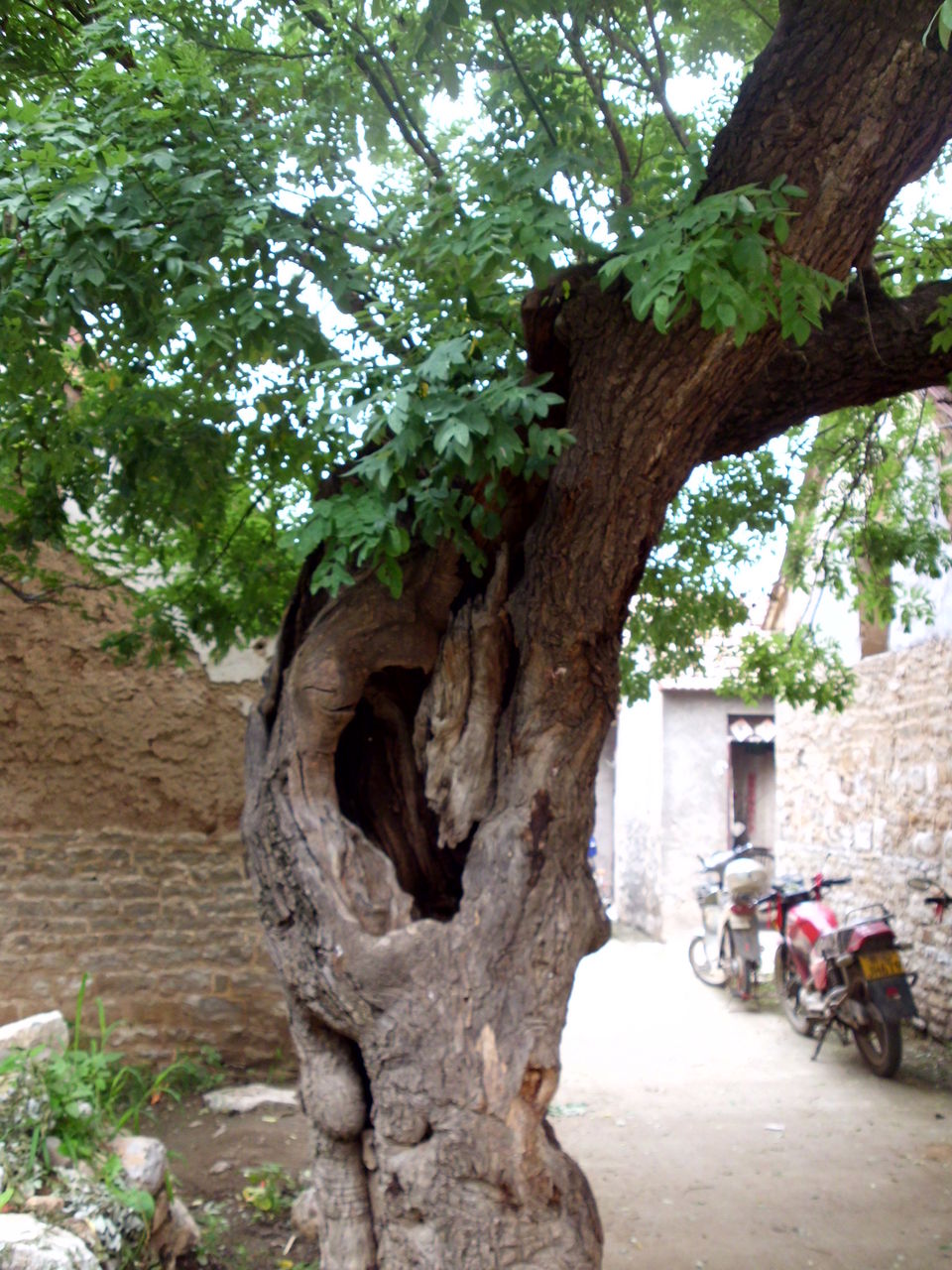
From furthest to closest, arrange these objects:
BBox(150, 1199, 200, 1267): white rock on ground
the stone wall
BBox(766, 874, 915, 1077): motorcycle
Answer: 1. the stone wall
2. BBox(766, 874, 915, 1077): motorcycle
3. BBox(150, 1199, 200, 1267): white rock on ground

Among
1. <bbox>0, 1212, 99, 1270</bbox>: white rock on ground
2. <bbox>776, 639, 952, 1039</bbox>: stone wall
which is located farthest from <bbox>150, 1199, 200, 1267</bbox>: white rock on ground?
<bbox>776, 639, 952, 1039</bbox>: stone wall

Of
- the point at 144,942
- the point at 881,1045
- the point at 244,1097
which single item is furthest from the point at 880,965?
the point at 144,942

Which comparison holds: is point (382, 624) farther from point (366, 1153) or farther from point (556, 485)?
point (366, 1153)

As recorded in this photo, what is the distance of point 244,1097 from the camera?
6.13m

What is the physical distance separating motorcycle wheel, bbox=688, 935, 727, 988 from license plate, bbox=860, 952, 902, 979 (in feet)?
11.3

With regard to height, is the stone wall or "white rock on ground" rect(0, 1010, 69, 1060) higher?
the stone wall

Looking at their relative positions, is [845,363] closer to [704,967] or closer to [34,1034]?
[34,1034]

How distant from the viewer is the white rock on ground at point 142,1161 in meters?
4.03

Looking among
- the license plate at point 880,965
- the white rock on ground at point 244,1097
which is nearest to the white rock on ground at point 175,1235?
the white rock on ground at point 244,1097

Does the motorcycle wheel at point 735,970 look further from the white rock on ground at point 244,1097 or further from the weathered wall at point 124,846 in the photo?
the white rock on ground at point 244,1097

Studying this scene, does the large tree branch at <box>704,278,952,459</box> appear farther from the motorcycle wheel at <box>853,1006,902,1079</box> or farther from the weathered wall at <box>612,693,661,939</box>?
the weathered wall at <box>612,693,661,939</box>

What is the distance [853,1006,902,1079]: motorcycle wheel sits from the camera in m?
7.41

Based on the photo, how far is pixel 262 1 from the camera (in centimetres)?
462

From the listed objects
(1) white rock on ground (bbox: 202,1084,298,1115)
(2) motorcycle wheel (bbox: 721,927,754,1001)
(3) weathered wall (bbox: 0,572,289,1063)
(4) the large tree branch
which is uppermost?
(4) the large tree branch
